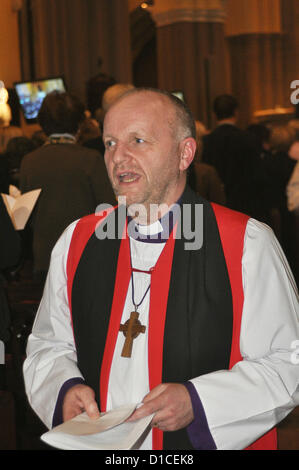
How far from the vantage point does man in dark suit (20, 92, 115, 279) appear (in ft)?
15.5

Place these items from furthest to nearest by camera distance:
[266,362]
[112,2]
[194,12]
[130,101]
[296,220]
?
[194,12] → [112,2] → [296,220] → [130,101] → [266,362]

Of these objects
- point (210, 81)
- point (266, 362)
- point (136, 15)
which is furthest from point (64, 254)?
point (136, 15)

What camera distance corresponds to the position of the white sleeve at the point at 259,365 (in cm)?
209

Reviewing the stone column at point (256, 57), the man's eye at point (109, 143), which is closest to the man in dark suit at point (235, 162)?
the man's eye at point (109, 143)

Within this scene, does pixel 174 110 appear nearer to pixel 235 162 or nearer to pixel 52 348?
pixel 52 348

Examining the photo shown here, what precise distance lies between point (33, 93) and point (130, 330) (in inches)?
272

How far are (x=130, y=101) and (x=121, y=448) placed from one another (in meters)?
0.98

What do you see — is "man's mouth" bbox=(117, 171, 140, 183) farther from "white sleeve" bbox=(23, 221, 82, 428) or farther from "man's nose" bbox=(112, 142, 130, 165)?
"white sleeve" bbox=(23, 221, 82, 428)

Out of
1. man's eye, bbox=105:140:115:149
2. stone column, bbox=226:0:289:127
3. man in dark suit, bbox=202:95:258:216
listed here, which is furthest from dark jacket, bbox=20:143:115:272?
stone column, bbox=226:0:289:127

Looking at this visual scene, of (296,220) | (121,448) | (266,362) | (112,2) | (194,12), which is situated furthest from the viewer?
(194,12)

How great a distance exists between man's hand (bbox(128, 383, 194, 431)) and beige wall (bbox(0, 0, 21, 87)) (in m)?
9.02

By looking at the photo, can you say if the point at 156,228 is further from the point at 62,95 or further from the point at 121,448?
the point at 62,95

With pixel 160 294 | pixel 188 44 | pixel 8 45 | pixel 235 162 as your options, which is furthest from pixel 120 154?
pixel 188 44

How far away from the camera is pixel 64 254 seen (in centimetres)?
242
